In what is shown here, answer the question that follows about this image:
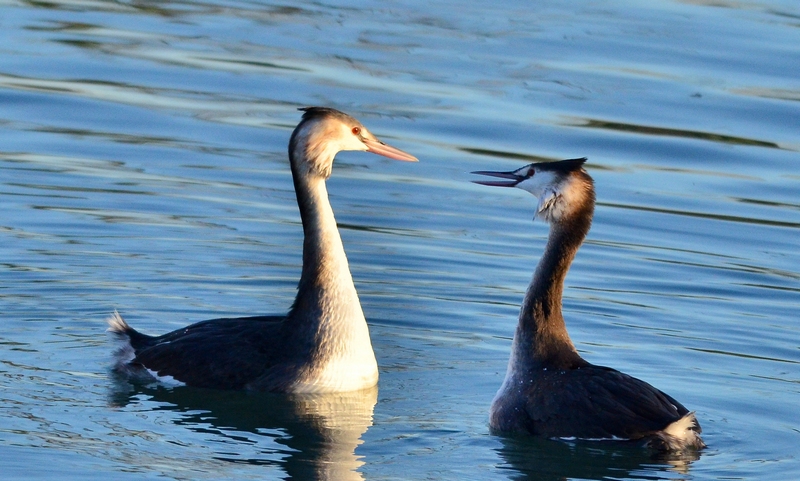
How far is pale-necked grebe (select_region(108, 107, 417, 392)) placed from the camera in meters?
9.96

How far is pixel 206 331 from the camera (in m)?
10.2

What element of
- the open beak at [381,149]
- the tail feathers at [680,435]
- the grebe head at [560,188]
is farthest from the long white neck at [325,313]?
the tail feathers at [680,435]

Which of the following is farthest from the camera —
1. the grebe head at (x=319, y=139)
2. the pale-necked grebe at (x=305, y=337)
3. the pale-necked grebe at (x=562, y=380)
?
the grebe head at (x=319, y=139)

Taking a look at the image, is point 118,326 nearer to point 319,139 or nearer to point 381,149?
point 319,139

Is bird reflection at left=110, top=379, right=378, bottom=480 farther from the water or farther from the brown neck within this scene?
the brown neck

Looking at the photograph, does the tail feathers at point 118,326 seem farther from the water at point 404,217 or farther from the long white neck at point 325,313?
the long white neck at point 325,313

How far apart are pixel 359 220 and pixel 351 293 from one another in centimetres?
457

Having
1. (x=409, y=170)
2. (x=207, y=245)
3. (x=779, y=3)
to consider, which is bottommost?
(x=207, y=245)

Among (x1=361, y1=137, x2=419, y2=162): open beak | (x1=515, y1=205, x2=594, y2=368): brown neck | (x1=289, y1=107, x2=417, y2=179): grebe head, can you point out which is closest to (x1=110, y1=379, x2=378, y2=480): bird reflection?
(x1=515, y1=205, x2=594, y2=368): brown neck

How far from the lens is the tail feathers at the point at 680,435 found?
841cm

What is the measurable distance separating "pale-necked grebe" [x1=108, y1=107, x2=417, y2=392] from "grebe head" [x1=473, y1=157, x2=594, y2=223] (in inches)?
54.8

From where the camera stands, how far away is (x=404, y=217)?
14828mm

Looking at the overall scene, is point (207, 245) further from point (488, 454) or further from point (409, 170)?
point (488, 454)

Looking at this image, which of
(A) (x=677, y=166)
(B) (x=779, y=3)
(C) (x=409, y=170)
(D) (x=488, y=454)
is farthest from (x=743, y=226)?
(B) (x=779, y=3)
